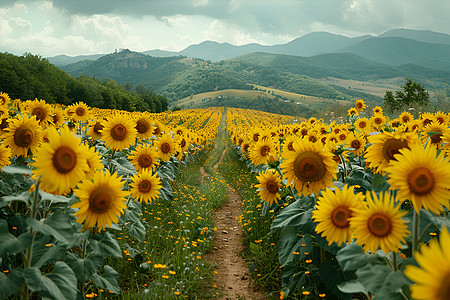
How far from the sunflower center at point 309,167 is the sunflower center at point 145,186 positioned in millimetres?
2289

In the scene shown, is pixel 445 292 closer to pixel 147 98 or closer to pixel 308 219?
pixel 308 219

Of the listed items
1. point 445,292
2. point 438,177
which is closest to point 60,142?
point 445,292

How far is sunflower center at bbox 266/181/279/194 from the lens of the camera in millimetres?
4174

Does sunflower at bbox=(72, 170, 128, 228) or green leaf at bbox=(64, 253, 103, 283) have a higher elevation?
sunflower at bbox=(72, 170, 128, 228)

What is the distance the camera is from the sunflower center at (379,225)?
1935 millimetres

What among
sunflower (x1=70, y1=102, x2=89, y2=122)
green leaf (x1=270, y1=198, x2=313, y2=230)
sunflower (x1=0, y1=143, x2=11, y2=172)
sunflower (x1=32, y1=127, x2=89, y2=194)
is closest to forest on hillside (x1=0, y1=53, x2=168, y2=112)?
sunflower (x1=70, y1=102, x2=89, y2=122)

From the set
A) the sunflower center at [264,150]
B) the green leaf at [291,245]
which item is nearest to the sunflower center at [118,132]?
the green leaf at [291,245]

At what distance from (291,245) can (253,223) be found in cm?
279

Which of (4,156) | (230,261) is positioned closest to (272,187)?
(230,261)

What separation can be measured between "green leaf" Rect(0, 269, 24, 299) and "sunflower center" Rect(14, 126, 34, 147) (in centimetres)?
184

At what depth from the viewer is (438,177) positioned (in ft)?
5.92

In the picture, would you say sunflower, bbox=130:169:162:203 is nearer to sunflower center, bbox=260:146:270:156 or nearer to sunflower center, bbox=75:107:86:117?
sunflower center, bbox=260:146:270:156

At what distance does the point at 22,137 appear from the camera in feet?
10.8

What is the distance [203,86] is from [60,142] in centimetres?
13808
